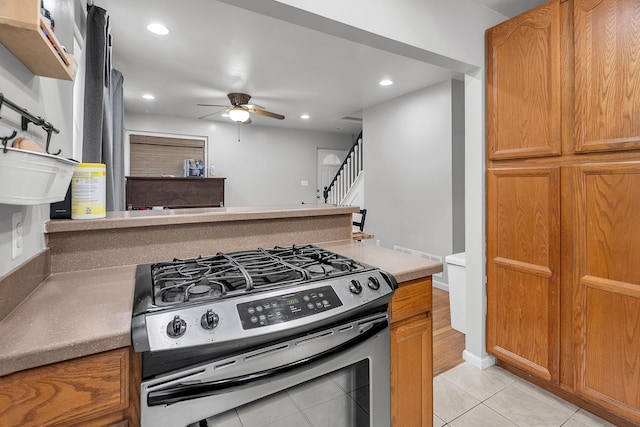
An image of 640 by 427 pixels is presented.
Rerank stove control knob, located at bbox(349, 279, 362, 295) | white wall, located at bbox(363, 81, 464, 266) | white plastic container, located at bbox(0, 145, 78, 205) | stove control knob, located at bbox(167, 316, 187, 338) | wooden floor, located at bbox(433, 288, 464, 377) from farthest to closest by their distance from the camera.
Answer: white wall, located at bbox(363, 81, 464, 266) → wooden floor, located at bbox(433, 288, 464, 377) → stove control knob, located at bbox(349, 279, 362, 295) → stove control knob, located at bbox(167, 316, 187, 338) → white plastic container, located at bbox(0, 145, 78, 205)

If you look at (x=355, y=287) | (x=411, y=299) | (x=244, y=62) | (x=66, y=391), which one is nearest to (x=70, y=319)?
(x=66, y=391)

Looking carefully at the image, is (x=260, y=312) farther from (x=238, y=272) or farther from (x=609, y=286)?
(x=609, y=286)

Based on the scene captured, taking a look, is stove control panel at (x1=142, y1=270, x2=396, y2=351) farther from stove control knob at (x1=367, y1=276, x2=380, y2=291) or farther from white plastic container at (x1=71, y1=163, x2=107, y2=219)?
white plastic container at (x1=71, y1=163, x2=107, y2=219)

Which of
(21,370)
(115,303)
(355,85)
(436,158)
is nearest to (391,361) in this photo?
(115,303)

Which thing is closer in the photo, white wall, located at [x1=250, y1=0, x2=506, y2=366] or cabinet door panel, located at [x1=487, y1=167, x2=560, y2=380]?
white wall, located at [x1=250, y1=0, x2=506, y2=366]

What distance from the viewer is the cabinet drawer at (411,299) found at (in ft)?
4.13

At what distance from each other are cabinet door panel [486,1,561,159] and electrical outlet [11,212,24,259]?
233cm

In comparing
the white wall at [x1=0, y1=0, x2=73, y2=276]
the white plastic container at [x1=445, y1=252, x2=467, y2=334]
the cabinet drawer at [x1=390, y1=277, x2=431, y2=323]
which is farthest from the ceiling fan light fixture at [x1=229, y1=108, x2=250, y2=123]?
the cabinet drawer at [x1=390, y1=277, x2=431, y2=323]

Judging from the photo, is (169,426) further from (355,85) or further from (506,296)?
(355,85)

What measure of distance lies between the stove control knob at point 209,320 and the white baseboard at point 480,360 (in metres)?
2.07

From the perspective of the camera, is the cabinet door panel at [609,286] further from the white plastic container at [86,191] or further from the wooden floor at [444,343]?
the white plastic container at [86,191]

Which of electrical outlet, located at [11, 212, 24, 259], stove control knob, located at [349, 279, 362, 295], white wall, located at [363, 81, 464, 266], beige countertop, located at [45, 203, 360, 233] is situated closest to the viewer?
electrical outlet, located at [11, 212, 24, 259]

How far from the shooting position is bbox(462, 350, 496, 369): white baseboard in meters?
2.20

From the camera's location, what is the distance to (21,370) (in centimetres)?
67
